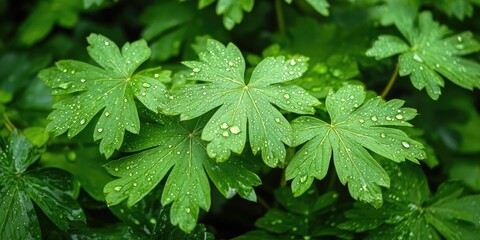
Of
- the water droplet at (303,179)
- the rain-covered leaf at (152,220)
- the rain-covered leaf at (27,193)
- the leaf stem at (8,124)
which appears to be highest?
the leaf stem at (8,124)

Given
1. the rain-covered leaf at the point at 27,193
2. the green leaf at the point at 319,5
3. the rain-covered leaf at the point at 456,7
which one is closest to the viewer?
the rain-covered leaf at the point at 27,193

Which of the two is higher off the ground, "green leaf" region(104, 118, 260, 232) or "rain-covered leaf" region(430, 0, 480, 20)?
"green leaf" region(104, 118, 260, 232)

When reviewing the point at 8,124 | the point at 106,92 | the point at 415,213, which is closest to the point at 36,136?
the point at 8,124

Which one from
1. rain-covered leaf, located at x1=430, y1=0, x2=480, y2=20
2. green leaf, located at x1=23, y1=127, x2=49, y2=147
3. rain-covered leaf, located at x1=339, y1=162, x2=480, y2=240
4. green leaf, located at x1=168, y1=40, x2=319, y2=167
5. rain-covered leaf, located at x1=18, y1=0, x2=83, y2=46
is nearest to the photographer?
green leaf, located at x1=168, y1=40, x2=319, y2=167

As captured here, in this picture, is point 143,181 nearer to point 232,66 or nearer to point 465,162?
point 232,66

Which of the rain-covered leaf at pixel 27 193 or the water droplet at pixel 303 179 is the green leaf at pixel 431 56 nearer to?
the water droplet at pixel 303 179

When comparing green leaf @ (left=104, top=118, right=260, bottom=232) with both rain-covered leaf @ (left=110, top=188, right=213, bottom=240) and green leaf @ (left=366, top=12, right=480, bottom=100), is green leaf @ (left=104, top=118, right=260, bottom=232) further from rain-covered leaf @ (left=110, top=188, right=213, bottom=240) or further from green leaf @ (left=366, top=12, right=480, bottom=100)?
green leaf @ (left=366, top=12, right=480, bottom=100)

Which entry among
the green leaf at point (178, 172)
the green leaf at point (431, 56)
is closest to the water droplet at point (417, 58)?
the green leaf at point (431, 56)

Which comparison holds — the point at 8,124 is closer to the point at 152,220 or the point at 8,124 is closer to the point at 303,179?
the point at 152,220

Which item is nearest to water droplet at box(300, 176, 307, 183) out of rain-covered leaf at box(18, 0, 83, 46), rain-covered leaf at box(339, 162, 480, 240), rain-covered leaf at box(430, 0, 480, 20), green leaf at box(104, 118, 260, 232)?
green leaf at box(104, 118, 260, 232)
